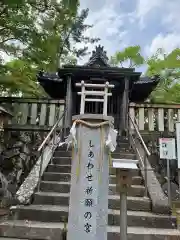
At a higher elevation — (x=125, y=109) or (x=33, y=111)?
(x=125, y=109)

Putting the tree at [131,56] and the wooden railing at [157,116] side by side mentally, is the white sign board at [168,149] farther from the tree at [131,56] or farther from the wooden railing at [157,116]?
the tree at [131,56]

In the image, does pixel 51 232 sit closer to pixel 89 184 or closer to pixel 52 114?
pixel 89 184

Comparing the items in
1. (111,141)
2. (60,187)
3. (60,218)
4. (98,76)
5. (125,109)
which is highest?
(98,76)

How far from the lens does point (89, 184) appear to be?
10.8 ft

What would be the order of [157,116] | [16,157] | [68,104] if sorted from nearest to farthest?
1. [16,157]
2. [68,104]
3. [157,116]

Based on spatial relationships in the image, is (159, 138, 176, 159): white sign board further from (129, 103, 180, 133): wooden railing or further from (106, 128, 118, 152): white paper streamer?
(129, 103, 180, 133): wooden railing

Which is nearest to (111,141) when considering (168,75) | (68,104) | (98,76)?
(68,104)

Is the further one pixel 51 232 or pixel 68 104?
pixel 68 104

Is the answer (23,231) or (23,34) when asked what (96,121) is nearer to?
(23,231)

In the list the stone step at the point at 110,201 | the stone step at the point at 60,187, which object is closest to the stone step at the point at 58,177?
the stone step at the point at 60,187

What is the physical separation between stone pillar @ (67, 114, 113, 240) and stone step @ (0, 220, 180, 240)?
103cm

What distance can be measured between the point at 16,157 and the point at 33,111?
1.84 meters

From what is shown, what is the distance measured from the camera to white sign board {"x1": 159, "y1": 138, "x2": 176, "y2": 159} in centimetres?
559

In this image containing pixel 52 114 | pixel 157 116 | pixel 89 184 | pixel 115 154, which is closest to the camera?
pixel 89 184
